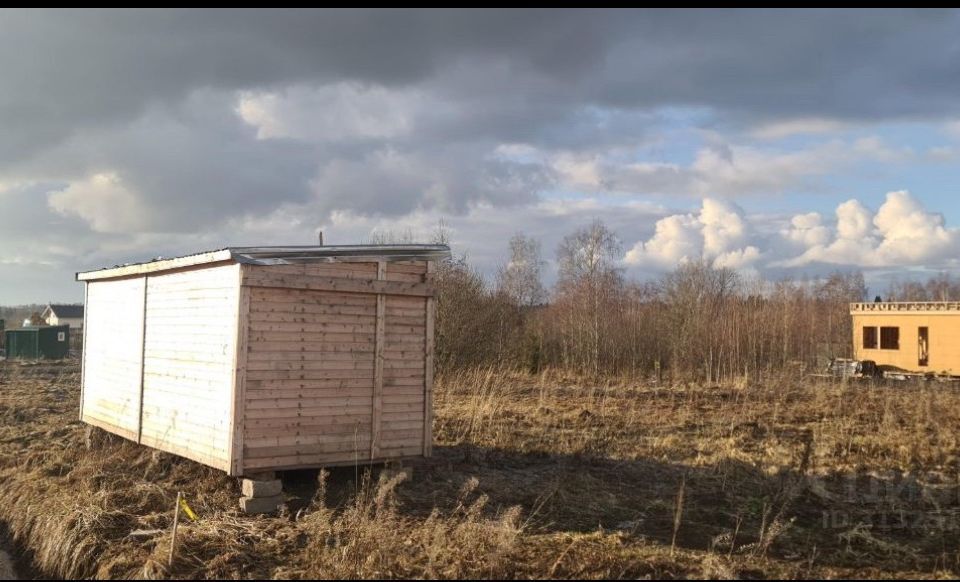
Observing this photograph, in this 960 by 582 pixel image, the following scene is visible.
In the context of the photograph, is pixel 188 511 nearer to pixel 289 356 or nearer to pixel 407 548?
pixel 289 356

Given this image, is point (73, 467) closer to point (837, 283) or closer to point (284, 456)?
point (284, 456)

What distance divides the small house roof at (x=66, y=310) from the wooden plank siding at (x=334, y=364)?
76519mm

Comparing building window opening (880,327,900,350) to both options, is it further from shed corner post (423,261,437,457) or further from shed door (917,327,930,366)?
shed corner post (423,261,437,457)

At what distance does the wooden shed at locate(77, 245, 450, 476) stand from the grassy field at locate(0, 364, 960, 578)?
599 mm

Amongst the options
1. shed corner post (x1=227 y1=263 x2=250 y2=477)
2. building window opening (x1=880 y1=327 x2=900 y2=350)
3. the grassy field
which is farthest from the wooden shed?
building window opening (x1=880 y1=327 x2=900 y2=350)

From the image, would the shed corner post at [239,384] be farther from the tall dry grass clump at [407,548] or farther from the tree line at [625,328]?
the tree line at [625,328]

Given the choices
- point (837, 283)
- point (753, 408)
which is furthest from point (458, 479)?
point (837, 283)

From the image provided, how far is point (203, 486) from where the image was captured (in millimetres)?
8672

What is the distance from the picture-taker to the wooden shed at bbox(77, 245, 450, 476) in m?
7.84

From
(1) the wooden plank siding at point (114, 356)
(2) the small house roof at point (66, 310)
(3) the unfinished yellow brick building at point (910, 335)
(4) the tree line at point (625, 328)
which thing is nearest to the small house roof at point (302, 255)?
(1) the wooden plank siding at point (114, 356)

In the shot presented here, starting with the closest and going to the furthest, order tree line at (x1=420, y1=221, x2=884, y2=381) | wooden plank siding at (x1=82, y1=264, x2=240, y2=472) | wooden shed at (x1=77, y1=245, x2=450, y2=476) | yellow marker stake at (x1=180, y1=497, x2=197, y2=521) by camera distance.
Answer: yellow marker stake at (x1=180, y1=497, x2=197, y2=521) < wooden shed at (x1=77, y1=245, x2=450, y2=476) < wooden plank siding at (x1=82, y1=264, x2=240, y2=472) < tree line at (x1=420, y1=221, x2=884, y2=381)

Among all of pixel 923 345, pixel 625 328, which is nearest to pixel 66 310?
pixel 625 328

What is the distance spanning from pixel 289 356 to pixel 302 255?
1128mm

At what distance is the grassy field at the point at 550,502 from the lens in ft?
20.1
